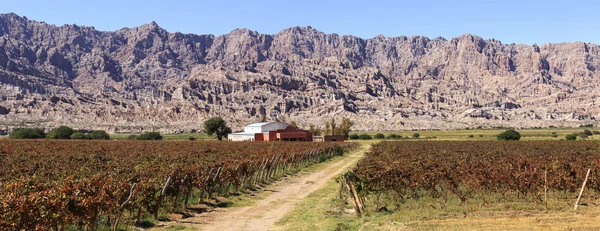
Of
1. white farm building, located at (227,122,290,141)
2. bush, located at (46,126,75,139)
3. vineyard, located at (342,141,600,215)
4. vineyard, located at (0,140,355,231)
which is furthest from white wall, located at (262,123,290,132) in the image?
vineyard, located at (342,141,600,215)

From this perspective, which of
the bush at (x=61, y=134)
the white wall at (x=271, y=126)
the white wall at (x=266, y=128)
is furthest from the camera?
the white wall at (x=271, y=126)

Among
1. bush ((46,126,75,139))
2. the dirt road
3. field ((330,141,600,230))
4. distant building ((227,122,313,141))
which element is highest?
bush ((46,126,75,139))

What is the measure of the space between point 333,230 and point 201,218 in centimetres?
565

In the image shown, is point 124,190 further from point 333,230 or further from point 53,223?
point 333,230

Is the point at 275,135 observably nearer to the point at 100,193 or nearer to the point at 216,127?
the point at 216,127

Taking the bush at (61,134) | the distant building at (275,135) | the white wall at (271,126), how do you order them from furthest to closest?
1. the white wall at (271,126)
2. the bush at (61,134)
3. the distant building at (275,135)

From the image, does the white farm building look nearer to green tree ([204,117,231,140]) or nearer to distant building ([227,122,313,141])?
distant building ([227,122,313,141])

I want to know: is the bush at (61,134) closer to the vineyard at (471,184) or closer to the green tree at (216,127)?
the green tree at (216,127)

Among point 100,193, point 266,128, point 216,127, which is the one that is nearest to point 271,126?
point 266,128

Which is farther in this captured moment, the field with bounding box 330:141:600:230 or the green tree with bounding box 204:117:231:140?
the green tree with bounding box 204:117:231:140

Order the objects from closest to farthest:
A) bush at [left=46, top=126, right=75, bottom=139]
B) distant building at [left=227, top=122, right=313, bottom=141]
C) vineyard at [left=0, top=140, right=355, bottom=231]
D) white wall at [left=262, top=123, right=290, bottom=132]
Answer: vineyard at [left=0, top=140, right=355, bottom=231], distant building at [left=227, top=122, right=313, bottom=141], bush at [left=46, top=126, right=75, bottom=139], white wall at [left=262, top=123, right=290, bottom=132]

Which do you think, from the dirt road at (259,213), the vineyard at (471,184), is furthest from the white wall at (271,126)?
the vineyard at (471,184)

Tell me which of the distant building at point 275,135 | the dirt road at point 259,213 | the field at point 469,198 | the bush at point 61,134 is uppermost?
the bush at point 61,134

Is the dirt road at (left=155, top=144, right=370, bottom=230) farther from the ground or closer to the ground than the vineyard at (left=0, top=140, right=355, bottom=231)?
closer to the ground
